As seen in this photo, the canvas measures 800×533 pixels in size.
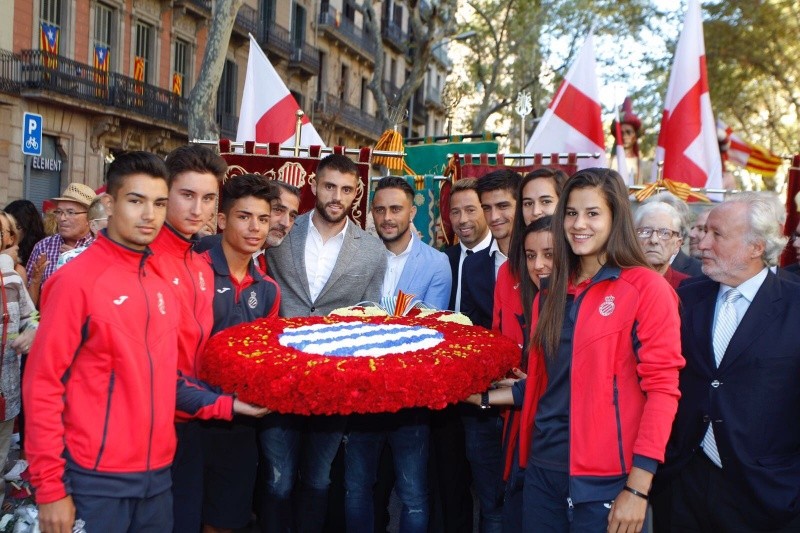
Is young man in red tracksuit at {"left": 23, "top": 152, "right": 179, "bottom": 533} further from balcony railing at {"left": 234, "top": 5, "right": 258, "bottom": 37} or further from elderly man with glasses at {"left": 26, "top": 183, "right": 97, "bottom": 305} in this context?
balcony railing at {"left": 234, "top": 5, "right": 258, "bottom": 37}

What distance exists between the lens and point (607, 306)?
3273 mm

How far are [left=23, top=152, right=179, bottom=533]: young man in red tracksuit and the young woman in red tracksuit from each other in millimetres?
1588

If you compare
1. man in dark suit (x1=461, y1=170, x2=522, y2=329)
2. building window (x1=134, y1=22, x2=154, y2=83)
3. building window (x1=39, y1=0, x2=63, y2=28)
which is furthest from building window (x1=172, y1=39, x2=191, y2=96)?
man in dark suit (x1=461, y1=170, x2=522, y2=329)

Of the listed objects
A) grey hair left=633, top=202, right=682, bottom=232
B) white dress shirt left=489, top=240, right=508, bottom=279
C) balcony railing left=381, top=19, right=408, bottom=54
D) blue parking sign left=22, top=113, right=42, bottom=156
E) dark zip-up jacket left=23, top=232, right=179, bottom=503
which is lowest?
dark zip-up jacket left=23, top=232, right=179, bottom=503

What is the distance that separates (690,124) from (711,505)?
6837mm

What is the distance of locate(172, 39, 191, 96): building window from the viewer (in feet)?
84.6

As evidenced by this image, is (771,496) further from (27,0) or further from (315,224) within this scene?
(27,0)

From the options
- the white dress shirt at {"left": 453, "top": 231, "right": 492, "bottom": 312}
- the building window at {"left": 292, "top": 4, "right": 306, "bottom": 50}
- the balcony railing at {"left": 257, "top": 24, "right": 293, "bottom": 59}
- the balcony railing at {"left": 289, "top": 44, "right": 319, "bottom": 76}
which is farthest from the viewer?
the building window at {"left": 292, "top": 4, "right": 306, "bottom": 50}

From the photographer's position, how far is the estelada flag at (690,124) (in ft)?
30.9

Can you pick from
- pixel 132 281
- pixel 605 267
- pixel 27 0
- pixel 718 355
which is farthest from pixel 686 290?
pixel 27 0

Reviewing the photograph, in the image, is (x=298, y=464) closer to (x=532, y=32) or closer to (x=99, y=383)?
(x=99, y=383)

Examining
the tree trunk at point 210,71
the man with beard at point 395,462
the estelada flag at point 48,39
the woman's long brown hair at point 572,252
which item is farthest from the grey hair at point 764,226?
the estelada flag at point 48,39

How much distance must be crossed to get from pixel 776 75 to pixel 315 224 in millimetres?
20243

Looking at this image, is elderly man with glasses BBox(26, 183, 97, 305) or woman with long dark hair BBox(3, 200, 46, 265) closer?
elderly man with glasses BBox(26, 183, 97, 305)
